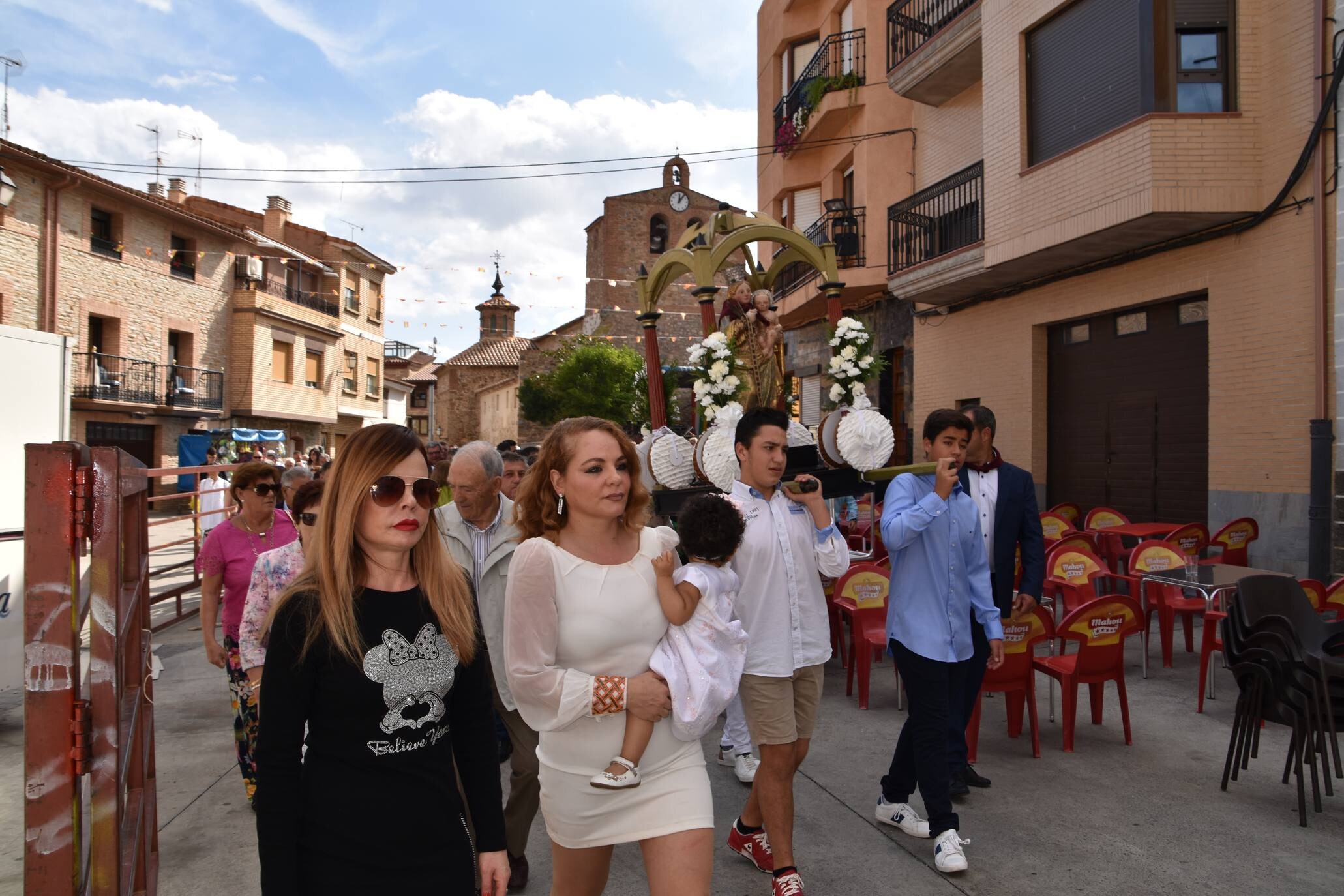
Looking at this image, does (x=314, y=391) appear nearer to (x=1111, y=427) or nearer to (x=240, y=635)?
(x=1111, y=427)

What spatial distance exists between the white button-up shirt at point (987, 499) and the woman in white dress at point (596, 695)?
256 centimetres

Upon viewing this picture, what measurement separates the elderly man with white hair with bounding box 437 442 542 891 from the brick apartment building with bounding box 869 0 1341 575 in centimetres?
844

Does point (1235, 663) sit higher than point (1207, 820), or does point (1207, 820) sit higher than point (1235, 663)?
point (1235, 663)

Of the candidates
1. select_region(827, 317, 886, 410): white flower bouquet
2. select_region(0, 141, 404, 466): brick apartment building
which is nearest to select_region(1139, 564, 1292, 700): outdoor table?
select_region(827, 317, 886, 410): white flower bouquet

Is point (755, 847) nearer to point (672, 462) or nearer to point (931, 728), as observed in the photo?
point (931, 728)

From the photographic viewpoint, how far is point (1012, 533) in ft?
15.1

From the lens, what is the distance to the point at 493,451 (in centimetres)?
423

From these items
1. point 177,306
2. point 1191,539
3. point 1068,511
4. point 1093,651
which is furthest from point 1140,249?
point 177,306

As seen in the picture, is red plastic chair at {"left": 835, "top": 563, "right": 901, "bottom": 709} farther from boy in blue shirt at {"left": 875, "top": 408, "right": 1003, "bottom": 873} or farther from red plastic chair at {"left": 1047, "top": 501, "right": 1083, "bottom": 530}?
red plastic chair at {"left": 1047, "top": 501, "right": 1083, "bottom": 530}

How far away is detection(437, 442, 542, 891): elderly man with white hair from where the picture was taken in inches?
146

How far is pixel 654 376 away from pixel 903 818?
3601 millimetres

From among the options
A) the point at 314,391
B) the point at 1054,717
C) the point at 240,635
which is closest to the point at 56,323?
the point at 314,391

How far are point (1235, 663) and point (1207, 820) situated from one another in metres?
0.84

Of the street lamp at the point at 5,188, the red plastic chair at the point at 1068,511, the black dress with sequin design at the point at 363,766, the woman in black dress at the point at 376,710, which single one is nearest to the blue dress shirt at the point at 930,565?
the woman in black dress at the point at 376,710
